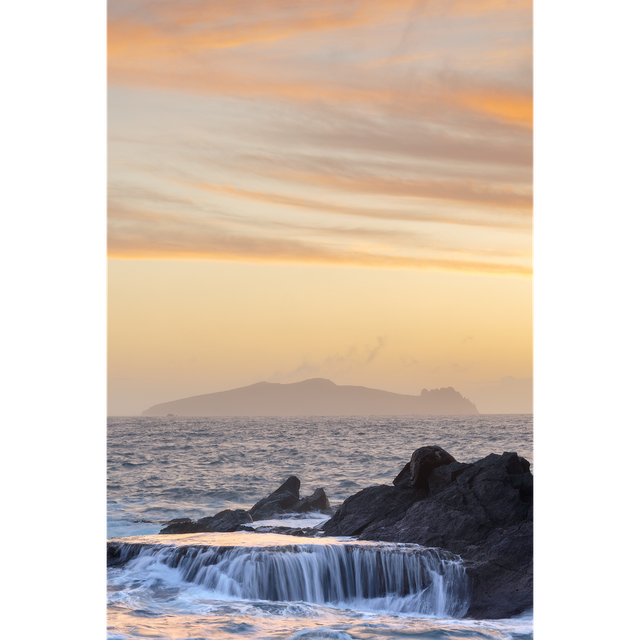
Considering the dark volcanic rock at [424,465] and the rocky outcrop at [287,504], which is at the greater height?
the dark volcanic rock at [424,465]

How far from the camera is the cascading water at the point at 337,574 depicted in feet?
40.5

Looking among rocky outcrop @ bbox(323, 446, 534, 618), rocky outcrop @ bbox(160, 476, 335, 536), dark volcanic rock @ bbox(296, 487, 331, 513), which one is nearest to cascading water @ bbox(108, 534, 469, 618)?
rocky outcrop @ bbox(323, 446, 534, 618)

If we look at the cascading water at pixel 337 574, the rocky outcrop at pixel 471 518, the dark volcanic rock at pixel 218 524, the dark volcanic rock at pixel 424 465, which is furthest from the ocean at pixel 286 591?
the dark volcanic rock at pixel 424 465

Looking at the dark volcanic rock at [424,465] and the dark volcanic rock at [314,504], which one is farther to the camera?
the dark volcanic rock at [314,504]

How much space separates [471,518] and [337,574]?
10.7 ft

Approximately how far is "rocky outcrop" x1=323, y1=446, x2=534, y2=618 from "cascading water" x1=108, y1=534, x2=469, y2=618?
463mm

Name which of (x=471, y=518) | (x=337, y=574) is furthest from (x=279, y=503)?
(x=471, y=518)

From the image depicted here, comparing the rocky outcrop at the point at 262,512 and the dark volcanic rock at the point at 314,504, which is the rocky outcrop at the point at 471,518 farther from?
the dark volcanic rock at the point at 314,504

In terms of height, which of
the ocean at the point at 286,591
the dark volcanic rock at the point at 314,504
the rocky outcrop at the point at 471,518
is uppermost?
the rocky outcrop at the point at 471,518

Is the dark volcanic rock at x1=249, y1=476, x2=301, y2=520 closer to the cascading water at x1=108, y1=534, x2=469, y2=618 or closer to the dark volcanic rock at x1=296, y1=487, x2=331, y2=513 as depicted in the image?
the dark volcanic rock at x1=296, y1=487, x2=331, y2=513

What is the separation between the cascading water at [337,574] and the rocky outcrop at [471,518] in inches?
18.2
